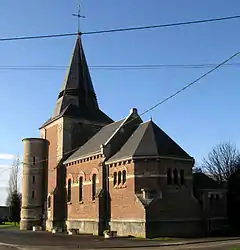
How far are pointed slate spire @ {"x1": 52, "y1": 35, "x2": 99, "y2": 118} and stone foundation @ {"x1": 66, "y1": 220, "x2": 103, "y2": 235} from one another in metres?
14.7

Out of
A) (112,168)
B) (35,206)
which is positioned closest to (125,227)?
(112,168)

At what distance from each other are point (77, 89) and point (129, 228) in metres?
23.8

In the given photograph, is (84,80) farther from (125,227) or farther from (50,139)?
(125,227)

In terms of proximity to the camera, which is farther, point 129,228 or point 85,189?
point 85,189

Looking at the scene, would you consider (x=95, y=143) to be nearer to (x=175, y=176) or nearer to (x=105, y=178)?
(x=105, y=178)

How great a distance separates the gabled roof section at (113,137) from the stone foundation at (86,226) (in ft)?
22.0

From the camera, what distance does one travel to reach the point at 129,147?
128 ft

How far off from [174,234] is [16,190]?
51.5 meters

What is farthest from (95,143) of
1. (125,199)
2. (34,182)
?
(34,182)

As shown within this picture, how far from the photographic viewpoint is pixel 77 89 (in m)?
54.2

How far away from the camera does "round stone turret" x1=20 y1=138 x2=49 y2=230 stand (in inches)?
2044

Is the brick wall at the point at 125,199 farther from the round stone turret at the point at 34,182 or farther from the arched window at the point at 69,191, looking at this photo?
the round stone turret at the point at 34,182

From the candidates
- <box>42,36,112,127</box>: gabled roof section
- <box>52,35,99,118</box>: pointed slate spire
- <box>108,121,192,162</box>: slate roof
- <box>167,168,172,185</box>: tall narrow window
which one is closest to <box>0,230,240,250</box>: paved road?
<box>167,168,172,185</box>: tall narrow window

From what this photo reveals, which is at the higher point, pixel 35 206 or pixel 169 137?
pixel 169 137
